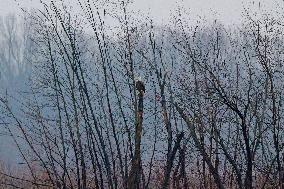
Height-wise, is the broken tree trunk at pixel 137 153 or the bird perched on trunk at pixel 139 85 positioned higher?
the bird perched on trunk at pixel 139 85

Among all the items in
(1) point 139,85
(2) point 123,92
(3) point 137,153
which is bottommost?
(3) point 137,153

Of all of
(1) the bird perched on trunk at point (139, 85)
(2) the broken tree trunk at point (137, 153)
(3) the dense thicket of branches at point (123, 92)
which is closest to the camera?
(2) the broken tree trunk at point (137, 153)

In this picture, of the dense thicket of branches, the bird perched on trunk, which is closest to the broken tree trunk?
the bird perched on trunk

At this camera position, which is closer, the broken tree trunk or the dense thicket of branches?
the broken tree trunk

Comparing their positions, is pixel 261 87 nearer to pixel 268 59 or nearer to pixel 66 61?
pixel 268 59

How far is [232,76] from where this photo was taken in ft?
31.9

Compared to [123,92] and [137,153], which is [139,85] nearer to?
[137,153]

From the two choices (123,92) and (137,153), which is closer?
(137,153)

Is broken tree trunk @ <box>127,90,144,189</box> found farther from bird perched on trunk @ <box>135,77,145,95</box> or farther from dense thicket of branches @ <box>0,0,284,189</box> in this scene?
dense thicket of branches @ <box>0,0,284,189</box>

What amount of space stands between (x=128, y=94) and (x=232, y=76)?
2464mm

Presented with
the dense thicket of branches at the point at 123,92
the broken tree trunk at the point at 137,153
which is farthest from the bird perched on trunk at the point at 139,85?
the dense thicket of branches at the point at 123,92

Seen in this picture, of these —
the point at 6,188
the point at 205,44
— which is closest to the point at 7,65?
the point at 6,188

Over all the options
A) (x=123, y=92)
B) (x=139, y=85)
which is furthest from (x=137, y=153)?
(x=123, y=92)

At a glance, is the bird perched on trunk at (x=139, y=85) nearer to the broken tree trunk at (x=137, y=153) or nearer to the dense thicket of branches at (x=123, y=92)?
the broken tree trunk at (x=137, y=153)
